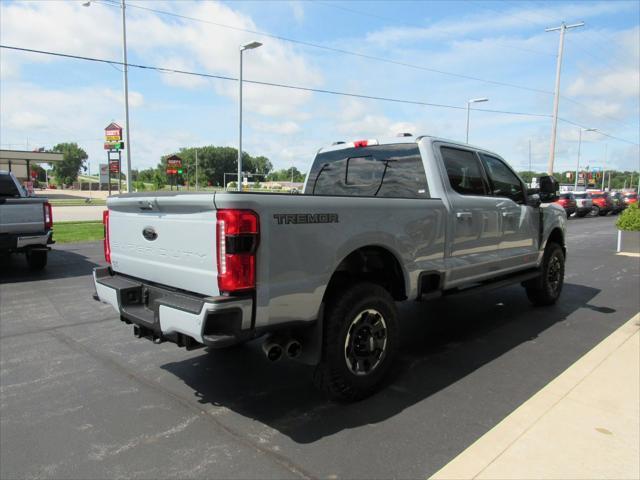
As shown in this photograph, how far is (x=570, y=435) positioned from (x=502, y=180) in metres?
3.17

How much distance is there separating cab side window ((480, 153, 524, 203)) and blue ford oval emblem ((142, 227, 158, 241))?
3.59 m

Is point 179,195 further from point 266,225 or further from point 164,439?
point 164,439

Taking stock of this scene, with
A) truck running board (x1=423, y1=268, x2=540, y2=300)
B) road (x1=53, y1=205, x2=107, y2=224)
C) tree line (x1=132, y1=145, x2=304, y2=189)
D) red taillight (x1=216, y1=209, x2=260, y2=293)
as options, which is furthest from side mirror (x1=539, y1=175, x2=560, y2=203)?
tree line (x1=132, y1=145, x2=304, y2=189)

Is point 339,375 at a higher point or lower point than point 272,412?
higher

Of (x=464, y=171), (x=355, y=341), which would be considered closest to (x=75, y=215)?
(x=464, y=171)

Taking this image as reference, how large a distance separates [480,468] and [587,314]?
4363 mm

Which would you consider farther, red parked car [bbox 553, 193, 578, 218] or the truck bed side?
red parked car [bbox 553, 193, 578, 218]

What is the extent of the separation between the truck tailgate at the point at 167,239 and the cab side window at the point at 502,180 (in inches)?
138

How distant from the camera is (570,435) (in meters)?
3.08

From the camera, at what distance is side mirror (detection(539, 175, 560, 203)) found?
5762 millimetres

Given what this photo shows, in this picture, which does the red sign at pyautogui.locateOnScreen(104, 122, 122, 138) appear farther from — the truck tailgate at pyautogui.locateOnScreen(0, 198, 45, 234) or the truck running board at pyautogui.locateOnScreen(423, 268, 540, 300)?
the truck running board at pyautogui.locateOnScreen(423, 268, 540, 300)

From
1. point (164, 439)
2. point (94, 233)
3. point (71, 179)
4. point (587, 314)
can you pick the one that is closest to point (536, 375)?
point (587, 314)

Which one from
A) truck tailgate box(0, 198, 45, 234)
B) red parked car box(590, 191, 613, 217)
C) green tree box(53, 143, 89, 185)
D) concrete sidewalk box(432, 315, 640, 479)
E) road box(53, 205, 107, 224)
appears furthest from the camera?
green tree box(53, 143, 89, 185)

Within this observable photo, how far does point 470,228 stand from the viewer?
182 inches
